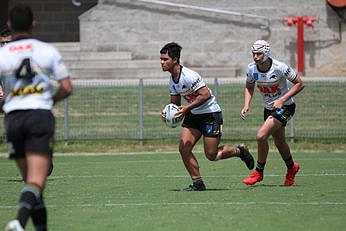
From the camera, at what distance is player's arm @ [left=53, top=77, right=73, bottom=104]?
338 inches

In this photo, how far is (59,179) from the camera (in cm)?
1605

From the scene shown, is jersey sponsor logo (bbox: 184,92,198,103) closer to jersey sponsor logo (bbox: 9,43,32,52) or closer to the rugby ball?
the rugby ball

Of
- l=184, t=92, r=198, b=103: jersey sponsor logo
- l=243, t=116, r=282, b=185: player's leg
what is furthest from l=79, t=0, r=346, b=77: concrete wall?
l=184, t=92, r=198, b=103: jersey sponsor logo

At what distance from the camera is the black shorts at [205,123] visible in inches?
538

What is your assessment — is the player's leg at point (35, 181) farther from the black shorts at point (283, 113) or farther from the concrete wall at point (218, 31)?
the concrete wall at point (218, 31)

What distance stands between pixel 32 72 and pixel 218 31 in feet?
69.4

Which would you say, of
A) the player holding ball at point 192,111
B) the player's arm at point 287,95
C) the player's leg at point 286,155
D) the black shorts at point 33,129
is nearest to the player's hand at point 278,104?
the player's arm at point 287,95

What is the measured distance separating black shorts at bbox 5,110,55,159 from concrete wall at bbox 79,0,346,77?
797 inches

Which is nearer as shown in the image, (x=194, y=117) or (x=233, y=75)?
(x=194, y=117)

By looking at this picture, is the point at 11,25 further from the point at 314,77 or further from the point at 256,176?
the point at 314,77

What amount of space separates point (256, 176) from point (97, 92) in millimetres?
10300

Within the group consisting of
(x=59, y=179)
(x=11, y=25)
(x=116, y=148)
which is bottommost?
(x=116, y=148)

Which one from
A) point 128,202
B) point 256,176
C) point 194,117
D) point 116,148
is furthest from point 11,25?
point 116,148

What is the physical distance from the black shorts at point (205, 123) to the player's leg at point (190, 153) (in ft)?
0.23
